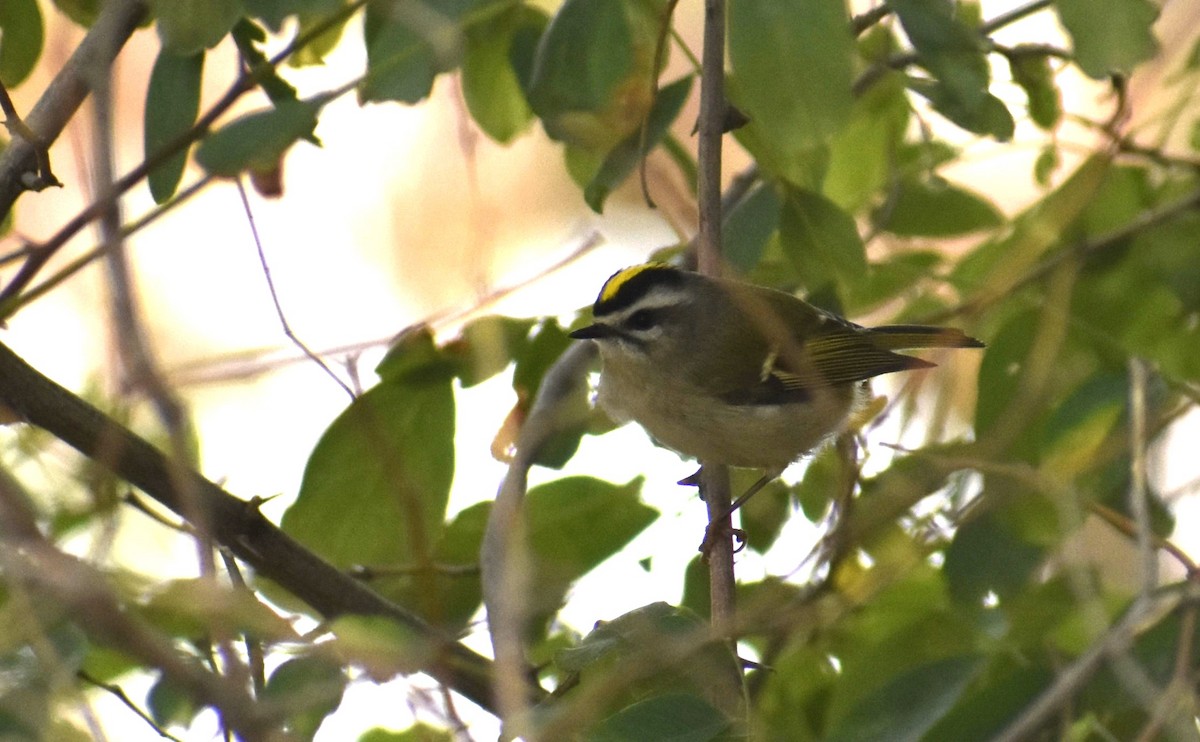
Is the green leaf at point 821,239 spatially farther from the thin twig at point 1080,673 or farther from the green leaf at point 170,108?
the green leaf at point 170,108

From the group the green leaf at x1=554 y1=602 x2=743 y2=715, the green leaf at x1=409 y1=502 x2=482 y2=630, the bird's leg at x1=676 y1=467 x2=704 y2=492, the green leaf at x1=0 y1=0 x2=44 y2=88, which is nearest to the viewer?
the green leaf at x1=554 y1=602 x2=743 y2=715

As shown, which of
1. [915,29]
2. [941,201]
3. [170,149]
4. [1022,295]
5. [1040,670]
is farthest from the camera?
[941,201]

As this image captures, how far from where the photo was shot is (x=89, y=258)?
1.31 m

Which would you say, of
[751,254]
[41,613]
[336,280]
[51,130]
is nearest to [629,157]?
[751,254]

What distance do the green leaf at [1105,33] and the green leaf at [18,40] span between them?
4.53 ft

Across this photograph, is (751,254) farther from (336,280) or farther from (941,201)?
(336,280)

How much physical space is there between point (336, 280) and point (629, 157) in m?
3.50

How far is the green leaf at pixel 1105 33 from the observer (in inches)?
62.1

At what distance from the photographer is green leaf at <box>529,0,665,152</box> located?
1.85m

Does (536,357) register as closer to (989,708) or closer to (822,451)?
(822,451)

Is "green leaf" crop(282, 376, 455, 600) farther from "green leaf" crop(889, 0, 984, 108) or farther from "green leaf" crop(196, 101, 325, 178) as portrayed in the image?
"green leaf" crop(889, 0, 984, 108)

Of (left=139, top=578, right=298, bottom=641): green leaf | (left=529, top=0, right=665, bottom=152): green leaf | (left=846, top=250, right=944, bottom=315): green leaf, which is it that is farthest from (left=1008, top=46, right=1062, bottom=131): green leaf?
Answer: (left=139, top=578, right=298, bottom=641): green leaf

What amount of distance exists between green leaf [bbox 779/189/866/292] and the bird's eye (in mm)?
671

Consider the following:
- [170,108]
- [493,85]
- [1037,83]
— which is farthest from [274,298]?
[1037,83]
